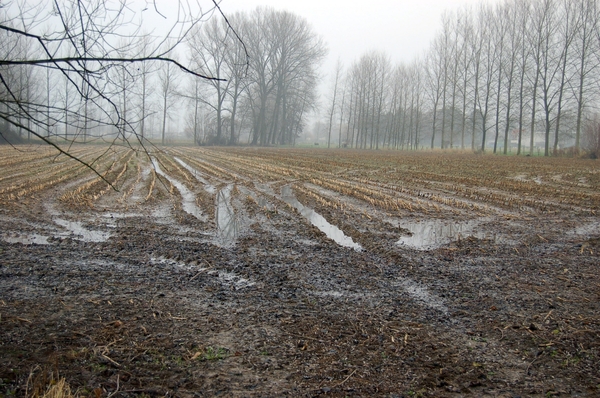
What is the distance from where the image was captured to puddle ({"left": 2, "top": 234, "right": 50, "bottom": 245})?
6.34 metres

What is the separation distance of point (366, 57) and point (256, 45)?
57.2 feet

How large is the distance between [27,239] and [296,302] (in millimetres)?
4524

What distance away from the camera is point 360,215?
29.6 ft

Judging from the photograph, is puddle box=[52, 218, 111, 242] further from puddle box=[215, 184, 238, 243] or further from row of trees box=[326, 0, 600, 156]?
row of trees box=[326, 0, 600, 156]

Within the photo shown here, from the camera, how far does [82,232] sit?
279 inches

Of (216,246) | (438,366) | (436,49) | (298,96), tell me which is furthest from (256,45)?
(438,366)

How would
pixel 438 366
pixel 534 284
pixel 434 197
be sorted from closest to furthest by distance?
1. pixel 438 366
2. pixel 534 284
3. pixel 434 197

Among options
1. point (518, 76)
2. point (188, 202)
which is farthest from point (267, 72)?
point (188, 202)

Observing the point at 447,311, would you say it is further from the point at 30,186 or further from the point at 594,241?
the point at 30,186

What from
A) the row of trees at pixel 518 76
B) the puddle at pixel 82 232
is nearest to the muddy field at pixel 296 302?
the puddle at pixel 82 232

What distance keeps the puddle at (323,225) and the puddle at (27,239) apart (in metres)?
4.26

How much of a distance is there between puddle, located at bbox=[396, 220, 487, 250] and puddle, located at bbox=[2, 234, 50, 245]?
5.25 meters

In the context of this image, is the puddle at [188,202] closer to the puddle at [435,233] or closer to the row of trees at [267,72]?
the puddle at [435,233]

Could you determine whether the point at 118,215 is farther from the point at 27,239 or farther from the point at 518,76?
the point at 518,76
